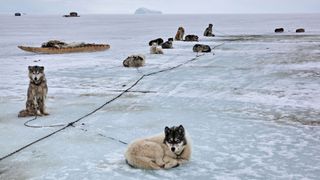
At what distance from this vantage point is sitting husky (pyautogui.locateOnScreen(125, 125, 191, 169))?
5199mm

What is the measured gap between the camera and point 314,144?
21.4 ft

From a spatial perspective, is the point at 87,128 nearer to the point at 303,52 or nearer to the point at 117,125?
the point at 117,125

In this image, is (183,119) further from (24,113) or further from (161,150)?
(161,150)

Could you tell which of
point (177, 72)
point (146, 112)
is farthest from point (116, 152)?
point (177, 72)

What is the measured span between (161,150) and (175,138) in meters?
0.25

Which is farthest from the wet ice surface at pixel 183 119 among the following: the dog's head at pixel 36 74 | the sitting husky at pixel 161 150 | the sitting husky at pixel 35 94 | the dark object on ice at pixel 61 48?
the dark object on ice at pixel 61 48

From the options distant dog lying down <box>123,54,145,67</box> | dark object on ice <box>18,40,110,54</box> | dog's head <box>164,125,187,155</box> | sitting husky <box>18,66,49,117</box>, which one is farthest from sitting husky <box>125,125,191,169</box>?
dark object on ice <box>18,40,110,54</box>

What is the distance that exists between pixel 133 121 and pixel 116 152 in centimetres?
190

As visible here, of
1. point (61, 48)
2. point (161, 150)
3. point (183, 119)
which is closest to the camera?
point (161, 150)

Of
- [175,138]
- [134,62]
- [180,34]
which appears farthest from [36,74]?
[180,34]

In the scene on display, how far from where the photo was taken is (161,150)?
5.31 metres

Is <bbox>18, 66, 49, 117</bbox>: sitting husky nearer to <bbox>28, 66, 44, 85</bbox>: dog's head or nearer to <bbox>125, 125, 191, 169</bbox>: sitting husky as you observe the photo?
<bbox>28, 66, 44, 85</bbox>: dog's head

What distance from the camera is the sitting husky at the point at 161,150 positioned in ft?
17.1

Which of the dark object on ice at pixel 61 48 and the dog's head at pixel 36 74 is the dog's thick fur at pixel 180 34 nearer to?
the dark object on ice at pixel 61 48
